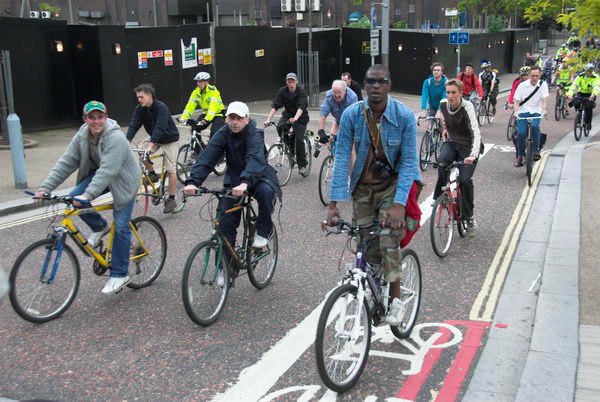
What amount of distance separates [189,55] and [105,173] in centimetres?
1615

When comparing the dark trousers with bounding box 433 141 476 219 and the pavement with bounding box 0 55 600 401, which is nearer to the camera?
the pavement with bounding box 0 55 600 401

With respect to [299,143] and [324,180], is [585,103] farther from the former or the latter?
[324,180]

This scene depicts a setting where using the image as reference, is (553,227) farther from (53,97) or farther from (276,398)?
(53,97)

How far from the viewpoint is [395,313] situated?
482cm

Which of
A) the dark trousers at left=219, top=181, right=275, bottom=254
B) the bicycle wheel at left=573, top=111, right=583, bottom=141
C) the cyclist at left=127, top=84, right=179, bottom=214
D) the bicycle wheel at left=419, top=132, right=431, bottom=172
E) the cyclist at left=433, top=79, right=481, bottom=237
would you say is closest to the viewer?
the dark trousers at left=219, top=181, right=275, bottom=254

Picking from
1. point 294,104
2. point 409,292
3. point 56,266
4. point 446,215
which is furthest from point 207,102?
point 409,292

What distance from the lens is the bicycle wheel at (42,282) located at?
17.2 feet

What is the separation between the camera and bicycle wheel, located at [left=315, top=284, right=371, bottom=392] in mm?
4047

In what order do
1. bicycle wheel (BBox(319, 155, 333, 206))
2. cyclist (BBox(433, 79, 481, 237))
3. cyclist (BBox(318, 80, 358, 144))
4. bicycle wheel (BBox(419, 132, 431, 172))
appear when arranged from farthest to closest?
bicycle wheel (BBox(419, 132, 431, 172)) < cyclist (BBox(318, 80, 358, 144)) < bicycle wheel (BBox(319, 155, 333, 206)) < cyclist (BBox(433, 79, 481, 237))

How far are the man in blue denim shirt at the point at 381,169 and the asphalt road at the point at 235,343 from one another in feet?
1.87

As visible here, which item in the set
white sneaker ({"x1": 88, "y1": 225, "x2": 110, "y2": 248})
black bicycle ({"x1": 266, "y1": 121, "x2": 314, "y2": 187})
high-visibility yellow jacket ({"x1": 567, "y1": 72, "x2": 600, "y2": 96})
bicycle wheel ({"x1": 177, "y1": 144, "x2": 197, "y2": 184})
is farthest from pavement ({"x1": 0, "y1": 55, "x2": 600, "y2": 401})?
high-visibility yellow jacket ({"x1": 567, "y1": 72, "x2": 600, "y2": 96})

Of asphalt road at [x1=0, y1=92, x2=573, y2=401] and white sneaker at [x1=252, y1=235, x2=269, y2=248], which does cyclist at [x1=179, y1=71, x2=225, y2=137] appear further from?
white sneaker at [x1=252, y1=235, x2=269, y2=248]

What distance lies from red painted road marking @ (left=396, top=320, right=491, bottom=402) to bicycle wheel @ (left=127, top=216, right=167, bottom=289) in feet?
9.31

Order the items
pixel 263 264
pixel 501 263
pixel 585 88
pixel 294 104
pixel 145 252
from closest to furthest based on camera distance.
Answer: pixel 145 252 → pixel 263 264 → pixel 501 263 → pixel 294 104 → pixel 585 88
